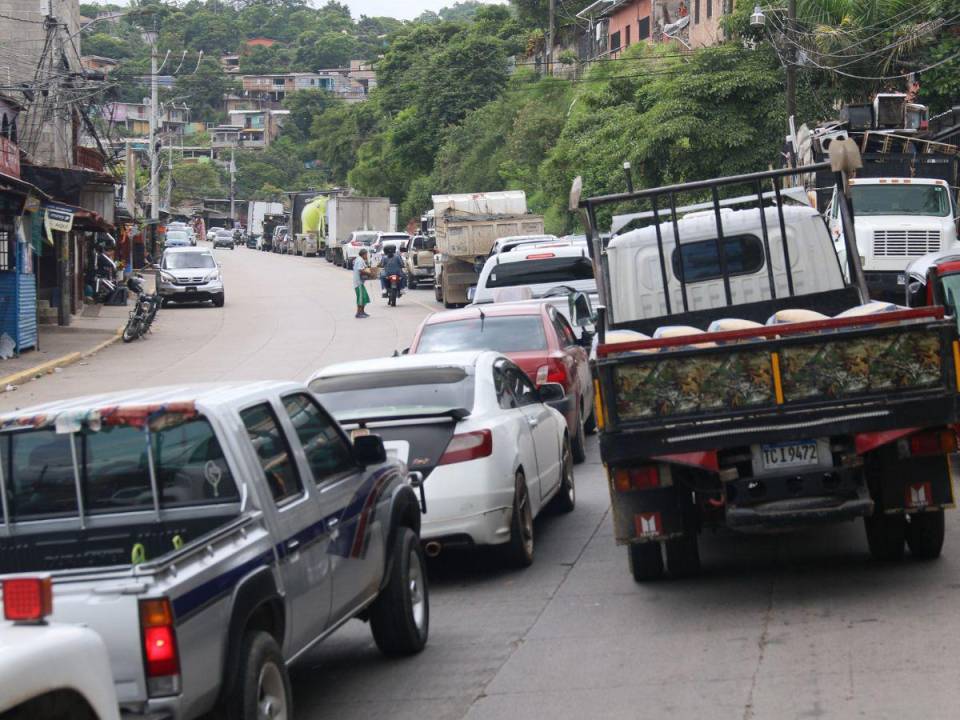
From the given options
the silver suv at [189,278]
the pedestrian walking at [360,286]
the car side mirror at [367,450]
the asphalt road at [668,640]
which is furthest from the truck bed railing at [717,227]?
the silver suv at [189,278]

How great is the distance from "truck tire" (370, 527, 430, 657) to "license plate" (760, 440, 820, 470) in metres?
2.08

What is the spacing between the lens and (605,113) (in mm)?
46781

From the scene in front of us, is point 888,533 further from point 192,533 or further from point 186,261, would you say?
point 186,261

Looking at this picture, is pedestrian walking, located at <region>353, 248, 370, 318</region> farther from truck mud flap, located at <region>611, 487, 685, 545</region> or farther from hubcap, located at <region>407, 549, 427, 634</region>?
hubcap, located at <region>407, 549, 427, 634</region>

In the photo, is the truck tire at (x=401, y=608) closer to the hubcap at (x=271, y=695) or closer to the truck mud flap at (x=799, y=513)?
the hubcap at (x=271, y=695)

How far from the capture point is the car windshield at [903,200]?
A: 24.6 meters

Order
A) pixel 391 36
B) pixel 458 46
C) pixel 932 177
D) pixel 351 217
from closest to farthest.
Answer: pixel 932 177 < pixel 351 217 < pixel 458 46 < pixel 391 36

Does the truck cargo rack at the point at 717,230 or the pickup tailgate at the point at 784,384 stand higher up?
the truck cargo rack at the point at 717,230

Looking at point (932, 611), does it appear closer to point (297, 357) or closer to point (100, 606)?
point (100, 606)

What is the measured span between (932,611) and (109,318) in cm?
3348

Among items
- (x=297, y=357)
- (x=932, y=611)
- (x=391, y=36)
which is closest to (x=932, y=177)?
(x=297, y=357)

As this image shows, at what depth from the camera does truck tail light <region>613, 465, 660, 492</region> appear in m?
8.06

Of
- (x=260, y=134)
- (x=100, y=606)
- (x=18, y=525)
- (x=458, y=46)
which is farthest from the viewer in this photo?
(x=260, y=134)

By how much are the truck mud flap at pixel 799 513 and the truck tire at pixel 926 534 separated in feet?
2.79
